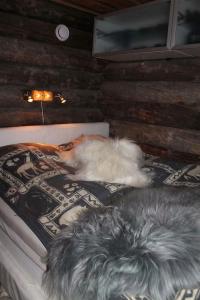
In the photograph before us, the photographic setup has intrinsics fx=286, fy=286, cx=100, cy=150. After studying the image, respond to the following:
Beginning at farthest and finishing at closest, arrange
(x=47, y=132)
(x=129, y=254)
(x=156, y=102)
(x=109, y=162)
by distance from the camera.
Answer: (x=156, y=102) → (x=47, y=132) → (x=109, y=162) → (x=129, y=254)

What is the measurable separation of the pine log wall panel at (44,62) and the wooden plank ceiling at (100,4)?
70 millimetres

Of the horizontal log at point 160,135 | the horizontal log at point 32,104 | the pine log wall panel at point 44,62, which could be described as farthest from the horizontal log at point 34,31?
the horizontal log at point 160,135

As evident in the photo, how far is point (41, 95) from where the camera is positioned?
2.34 m

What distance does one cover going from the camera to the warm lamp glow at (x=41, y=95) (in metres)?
2.30

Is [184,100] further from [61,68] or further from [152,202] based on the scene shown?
[152,202]

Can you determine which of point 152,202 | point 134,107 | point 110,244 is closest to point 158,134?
point 134,107

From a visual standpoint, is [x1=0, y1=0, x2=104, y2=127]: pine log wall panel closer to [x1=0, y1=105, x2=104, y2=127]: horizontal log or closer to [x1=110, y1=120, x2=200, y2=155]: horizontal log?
[x1=0, y1=105, x2=104, y2=127]: horizontal log

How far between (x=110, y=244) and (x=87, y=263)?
0.29ft

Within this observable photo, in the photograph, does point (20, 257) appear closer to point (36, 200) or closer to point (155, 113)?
point (36, 200)

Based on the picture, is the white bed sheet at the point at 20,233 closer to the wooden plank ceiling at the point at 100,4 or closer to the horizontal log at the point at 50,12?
the horizontal log at the point at 50,12

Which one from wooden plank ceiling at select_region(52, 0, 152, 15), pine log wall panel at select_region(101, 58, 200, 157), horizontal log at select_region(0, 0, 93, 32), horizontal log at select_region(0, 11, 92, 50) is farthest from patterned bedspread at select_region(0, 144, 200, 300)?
wooden plank ceiling at select_region(52, 0, 152, 15)

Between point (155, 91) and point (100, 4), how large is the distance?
0.87m

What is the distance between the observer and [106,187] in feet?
4.64

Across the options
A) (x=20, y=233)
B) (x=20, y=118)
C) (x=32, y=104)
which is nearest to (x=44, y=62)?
(x=32, y=104)
